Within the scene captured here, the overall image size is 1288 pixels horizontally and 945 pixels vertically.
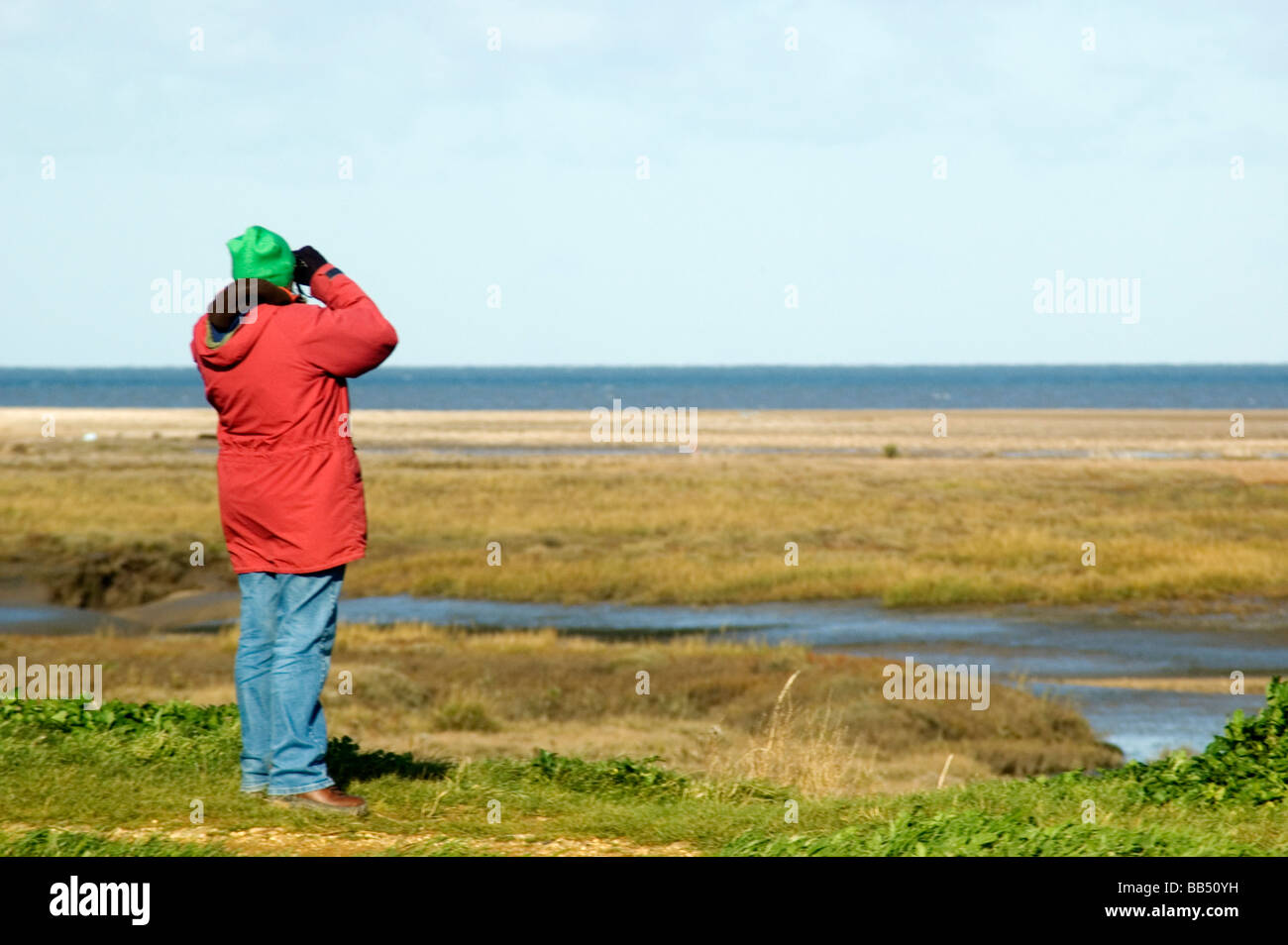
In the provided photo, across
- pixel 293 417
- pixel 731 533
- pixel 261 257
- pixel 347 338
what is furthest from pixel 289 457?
pixel 731 533

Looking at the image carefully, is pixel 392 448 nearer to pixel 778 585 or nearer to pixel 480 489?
pixel 480 489

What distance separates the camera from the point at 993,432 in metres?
86.7

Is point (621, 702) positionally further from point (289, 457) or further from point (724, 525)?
point (724, 525)

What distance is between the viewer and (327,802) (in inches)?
231

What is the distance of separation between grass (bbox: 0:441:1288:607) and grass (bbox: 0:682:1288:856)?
18.8 metres

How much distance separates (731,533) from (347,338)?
1129 inches

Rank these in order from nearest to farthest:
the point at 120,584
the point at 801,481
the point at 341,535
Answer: the point at 341,535 < the point at 120,584 < the point at 801,481

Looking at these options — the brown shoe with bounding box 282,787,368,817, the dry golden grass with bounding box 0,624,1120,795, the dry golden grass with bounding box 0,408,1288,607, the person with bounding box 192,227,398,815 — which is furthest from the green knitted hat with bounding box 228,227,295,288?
the dry golden grass with bounding box 0,408,1288,607

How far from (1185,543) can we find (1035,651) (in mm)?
10592

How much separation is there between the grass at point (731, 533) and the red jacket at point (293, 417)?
20.8m

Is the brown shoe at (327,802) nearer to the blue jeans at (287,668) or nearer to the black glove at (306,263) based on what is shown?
the blue jeans at (287,668)
